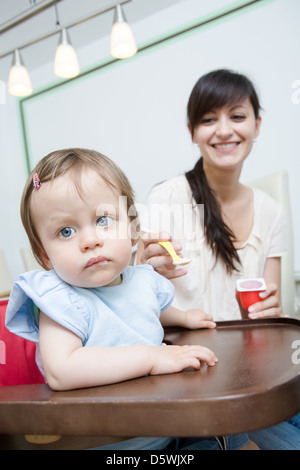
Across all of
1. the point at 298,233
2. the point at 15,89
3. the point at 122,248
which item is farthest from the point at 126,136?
the point at 122,248

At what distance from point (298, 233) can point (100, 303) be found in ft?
7.56

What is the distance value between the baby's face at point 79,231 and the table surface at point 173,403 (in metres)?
0.19

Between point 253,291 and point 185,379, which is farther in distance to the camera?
point 253,291

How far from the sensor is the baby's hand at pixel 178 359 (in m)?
0.65

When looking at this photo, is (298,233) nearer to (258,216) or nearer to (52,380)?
(258,216)

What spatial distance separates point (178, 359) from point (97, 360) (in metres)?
0.13

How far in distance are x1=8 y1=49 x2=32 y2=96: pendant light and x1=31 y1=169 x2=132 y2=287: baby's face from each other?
189 centimetres

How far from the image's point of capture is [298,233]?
278 centimetres

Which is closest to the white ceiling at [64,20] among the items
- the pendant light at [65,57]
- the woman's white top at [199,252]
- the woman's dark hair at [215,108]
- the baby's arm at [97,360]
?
the pendant light at [65,57]

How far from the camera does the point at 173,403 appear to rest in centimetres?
50

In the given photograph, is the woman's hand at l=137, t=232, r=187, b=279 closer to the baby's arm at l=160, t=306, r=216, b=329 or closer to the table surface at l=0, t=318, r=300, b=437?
the baby's arm at l=160, t=306, r=216, b=329

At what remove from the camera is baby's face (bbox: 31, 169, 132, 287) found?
27.6 inches

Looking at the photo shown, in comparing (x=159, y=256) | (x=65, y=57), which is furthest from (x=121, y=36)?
(x=159, y=256)

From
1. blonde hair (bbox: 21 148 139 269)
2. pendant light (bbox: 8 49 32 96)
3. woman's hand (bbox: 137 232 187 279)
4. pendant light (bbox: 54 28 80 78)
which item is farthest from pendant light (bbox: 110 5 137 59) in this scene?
blonde hair (bbox: 21 148 139 269)
